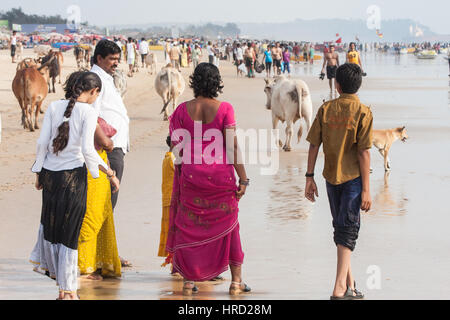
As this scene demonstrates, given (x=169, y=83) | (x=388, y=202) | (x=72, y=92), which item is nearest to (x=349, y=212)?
(x=72, y=92)

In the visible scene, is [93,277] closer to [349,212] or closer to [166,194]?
[166,194]

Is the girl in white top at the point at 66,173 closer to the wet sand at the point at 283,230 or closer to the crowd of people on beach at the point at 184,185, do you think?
the crowd of people on beach at the point at 184,185

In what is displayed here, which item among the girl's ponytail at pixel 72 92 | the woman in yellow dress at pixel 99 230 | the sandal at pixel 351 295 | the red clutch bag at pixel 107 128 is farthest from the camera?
the red clutch bag at pixel 107 128

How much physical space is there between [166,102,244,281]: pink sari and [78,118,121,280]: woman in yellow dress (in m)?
0.53

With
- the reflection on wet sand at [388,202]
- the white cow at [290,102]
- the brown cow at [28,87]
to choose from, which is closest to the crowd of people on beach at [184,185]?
the reflection on wet sand at [388,202]

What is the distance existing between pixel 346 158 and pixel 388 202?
3.90 meters

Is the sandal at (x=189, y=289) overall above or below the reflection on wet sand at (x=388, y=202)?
above

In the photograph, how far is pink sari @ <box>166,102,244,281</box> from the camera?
5375 millimetres

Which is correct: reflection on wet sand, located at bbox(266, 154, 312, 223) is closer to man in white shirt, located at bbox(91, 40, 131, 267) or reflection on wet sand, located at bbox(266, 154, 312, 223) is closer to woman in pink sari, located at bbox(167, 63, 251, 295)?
man in white shirt, located at bbox(91, 40, 131, 267)

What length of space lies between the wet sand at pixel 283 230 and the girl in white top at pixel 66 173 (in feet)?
1.35

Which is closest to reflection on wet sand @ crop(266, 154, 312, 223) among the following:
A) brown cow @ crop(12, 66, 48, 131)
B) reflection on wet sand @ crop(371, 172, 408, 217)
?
reflection on wet sand @ crop(371, 172, 408, 217)

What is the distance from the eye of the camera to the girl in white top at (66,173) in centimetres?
505

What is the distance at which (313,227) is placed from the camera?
766 cm
